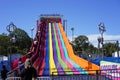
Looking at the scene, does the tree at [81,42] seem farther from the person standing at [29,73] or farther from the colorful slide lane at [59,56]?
the person standing at [29,73]

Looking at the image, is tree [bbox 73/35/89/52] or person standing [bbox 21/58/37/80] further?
tree [bbox 73/35/89/52]

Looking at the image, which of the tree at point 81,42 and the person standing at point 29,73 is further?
the tree at point 81,42

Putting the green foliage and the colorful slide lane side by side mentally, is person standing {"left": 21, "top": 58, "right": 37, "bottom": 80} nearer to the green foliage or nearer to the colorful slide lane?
the colorful slide lane

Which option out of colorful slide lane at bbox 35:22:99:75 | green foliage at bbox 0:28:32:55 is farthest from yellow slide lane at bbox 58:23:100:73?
green foliage at bbox 0:28:32:55

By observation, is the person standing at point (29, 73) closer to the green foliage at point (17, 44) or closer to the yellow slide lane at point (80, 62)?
the yellow slide lane at point (80, 62)

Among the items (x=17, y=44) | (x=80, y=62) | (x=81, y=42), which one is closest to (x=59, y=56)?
(x=80, y=62)

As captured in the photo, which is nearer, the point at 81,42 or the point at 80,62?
the point at 80,62

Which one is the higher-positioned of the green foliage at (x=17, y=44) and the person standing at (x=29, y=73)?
the green foliage at (x=17, y=44)

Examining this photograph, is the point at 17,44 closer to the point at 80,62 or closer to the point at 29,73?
the point at 80,62

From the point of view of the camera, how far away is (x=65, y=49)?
190 feet

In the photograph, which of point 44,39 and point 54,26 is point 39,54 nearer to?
point 44,39

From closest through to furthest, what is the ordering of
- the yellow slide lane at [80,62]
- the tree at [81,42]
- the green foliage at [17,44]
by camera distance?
the yellow slide lane at [80,62]
the green foliage at [17,44]
the tree at [81,42]

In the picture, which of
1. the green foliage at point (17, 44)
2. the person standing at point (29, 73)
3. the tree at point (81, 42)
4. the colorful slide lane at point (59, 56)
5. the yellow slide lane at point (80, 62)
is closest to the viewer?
the person standing at point (29, 73)

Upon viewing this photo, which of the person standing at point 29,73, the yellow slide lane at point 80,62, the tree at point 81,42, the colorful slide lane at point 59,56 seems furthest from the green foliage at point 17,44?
the person standing at point 29,73
